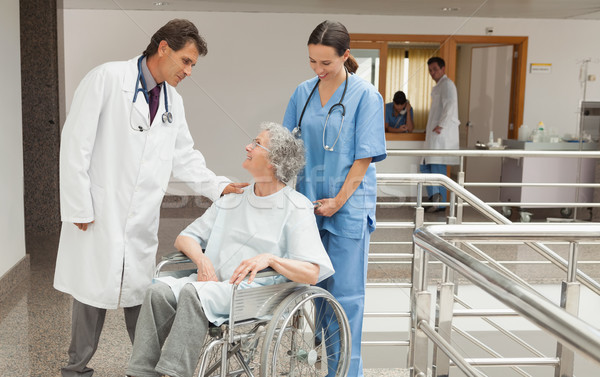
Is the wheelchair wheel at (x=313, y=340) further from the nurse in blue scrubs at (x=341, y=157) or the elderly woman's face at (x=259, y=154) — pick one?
the elderly woman's face at (x=259, y=154)

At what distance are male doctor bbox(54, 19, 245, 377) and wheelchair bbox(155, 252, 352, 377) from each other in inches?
6.5

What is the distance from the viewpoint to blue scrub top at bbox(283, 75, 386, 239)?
1.61m

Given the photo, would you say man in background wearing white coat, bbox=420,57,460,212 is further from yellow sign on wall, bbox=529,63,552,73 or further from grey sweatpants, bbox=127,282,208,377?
grey sweatpants, bbox=127,282,208,377

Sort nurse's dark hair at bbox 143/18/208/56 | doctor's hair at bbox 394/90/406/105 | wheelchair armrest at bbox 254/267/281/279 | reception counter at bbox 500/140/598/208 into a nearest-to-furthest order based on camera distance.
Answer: wheelchair armrest at bbox 254/267/281/279, nurse's dark hair at bbox 143/18/208/56, reception counter at bbox 500/140/598/208, doctor's hair at bbox 394/90/406/105

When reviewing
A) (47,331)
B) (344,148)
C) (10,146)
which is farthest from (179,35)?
(10,146)

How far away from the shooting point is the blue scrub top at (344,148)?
1608 millimetres

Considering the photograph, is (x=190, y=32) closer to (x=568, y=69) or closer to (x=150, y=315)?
(x=150, y=315)

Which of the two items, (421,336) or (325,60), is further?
(325,60)

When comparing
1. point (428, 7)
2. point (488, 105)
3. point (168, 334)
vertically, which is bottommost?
point (168, 334)

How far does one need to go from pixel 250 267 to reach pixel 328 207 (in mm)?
322

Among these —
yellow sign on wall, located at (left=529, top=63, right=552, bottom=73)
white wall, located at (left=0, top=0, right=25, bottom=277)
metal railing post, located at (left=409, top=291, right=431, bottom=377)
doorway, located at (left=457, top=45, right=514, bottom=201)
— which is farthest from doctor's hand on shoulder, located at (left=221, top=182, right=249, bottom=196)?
yellow sign on wall, located at (left=529, top=63, right=552, bottom=73)

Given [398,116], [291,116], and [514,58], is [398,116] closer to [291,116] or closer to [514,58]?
[514,58]

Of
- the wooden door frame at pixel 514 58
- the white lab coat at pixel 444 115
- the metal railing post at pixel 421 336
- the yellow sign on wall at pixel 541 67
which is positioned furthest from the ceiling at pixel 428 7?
the metal railing post at pixel 421 336

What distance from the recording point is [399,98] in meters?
5.57
